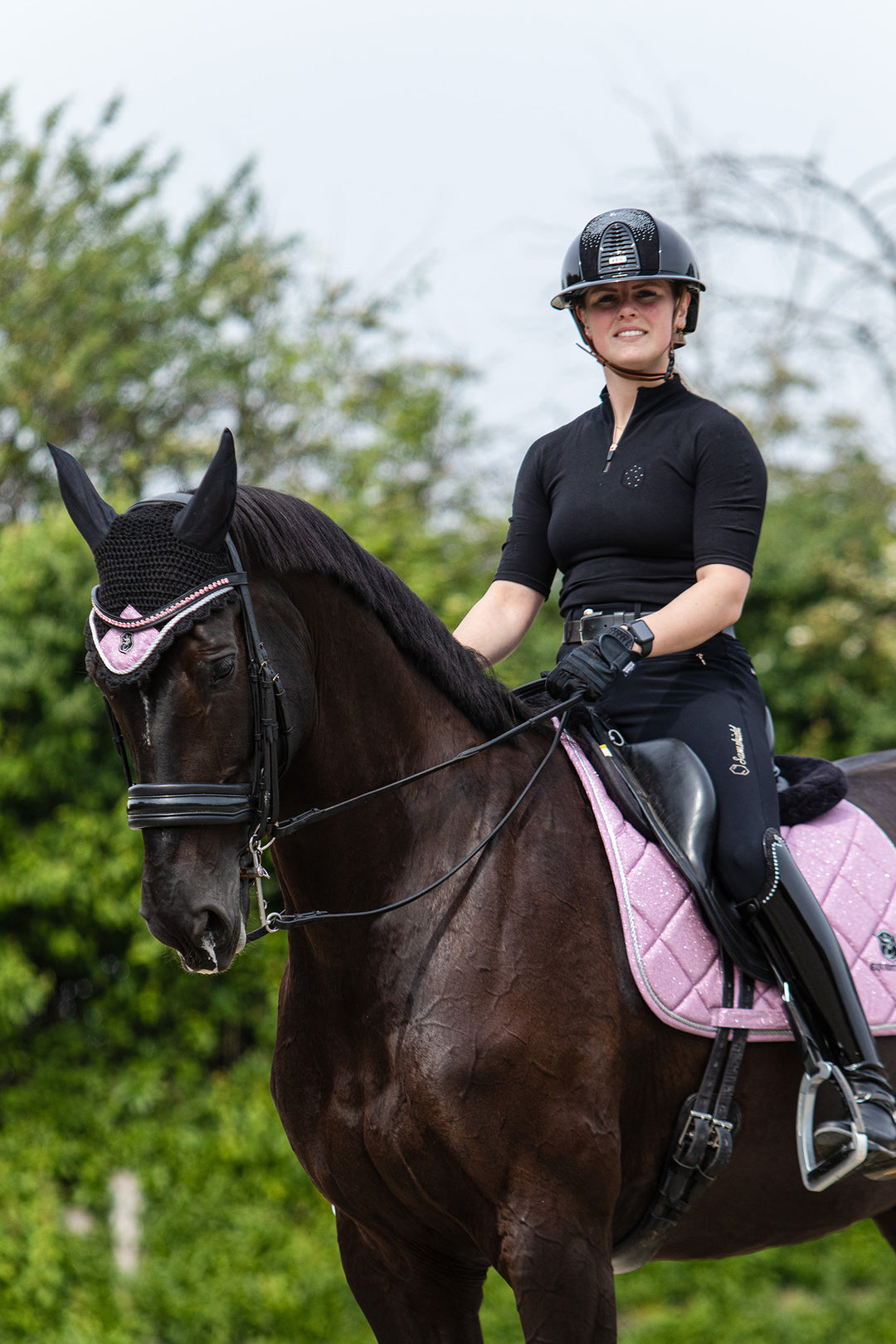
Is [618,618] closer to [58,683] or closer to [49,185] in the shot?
[58,683]

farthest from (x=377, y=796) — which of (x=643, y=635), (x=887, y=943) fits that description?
(x=887, y=943)

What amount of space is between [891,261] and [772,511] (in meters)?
2.45

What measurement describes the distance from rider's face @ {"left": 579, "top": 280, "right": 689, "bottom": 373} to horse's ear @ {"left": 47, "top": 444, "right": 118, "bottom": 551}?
136cm

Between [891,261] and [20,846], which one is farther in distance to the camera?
[891,261]

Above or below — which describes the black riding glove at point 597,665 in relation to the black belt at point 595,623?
below

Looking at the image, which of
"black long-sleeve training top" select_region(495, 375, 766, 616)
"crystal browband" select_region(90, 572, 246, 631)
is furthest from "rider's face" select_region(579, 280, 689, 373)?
"crystal browband" select_region(90, 572, 246, 631)

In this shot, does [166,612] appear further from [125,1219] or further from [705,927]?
[125,1219]

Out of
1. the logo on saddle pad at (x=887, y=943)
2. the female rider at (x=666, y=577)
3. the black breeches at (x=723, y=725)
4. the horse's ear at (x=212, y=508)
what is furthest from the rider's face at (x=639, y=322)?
the logo on saddle pad at (x=887, y=943)

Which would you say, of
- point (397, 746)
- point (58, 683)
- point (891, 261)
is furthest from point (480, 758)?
point (891, 261)

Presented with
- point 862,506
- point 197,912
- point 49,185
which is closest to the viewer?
point 197,912

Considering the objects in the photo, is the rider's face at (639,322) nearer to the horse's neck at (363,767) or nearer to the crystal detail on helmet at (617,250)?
the crystal detail on helmet at (617,250)

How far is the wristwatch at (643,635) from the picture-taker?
2793 millimetres

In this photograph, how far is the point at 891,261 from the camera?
36.1ft

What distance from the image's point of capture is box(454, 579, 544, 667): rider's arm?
331 centimetres
